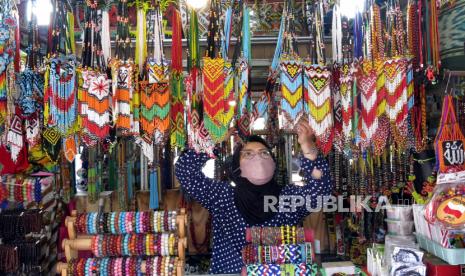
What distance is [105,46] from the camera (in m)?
2.42

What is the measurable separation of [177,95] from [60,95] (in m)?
0.60

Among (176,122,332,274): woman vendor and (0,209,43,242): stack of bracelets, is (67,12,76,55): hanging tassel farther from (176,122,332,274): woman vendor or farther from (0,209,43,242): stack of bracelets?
(0,209,43,242): stack of bracelets

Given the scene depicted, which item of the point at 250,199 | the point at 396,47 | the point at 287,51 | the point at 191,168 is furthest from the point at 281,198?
the point at 396,47

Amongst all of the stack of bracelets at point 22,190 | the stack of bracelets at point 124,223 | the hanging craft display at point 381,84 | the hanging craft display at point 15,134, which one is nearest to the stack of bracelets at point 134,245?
the stack of bracelets at point 124,223

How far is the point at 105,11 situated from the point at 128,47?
9.0 inches

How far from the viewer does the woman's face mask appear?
2.80 m

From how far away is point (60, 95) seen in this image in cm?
222

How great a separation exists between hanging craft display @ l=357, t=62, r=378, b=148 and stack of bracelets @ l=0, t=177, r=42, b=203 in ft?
7.66

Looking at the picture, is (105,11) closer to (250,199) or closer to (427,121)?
(250,199)

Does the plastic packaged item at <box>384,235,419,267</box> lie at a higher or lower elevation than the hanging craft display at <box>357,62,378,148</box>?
lower

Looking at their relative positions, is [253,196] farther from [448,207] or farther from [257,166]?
[448,207]

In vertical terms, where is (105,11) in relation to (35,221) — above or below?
above

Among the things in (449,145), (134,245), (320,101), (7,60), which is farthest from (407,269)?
(7,60)

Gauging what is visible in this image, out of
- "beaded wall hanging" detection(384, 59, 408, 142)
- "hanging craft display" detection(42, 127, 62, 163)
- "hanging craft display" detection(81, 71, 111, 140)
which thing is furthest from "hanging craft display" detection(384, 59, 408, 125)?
"hanging craft display" detection(42, 127, 62, 163)
